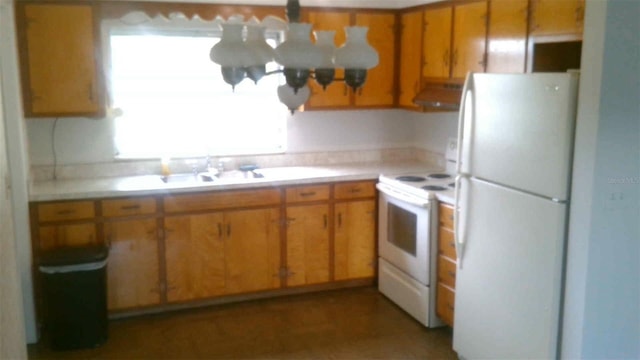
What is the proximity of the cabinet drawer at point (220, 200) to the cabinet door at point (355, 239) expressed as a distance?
0.56m

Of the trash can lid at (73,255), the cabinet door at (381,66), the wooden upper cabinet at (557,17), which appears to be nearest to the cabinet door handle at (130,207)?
the trash can lid at (73,255)

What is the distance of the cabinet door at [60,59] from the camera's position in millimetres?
3996

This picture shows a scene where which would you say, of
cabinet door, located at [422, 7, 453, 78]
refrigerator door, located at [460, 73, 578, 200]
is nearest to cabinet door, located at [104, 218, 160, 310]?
refrigerator door, located at [460, 73, 578, 200]

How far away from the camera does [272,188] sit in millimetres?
4406

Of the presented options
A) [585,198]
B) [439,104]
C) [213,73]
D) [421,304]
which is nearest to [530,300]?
[585,198]

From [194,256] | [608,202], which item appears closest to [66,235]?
[194,256]

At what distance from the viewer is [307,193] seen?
4516 millimetres

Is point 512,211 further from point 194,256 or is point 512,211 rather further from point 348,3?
point 348,3

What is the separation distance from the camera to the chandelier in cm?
229

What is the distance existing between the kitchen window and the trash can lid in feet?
3.09

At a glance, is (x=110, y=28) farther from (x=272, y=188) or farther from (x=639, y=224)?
(x=639, y=224)

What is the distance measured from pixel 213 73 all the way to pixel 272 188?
108 cm

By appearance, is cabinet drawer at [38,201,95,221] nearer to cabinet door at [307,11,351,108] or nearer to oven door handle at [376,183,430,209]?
cabinet door at [307,11,351,108]

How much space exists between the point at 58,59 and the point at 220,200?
56.1 inches
